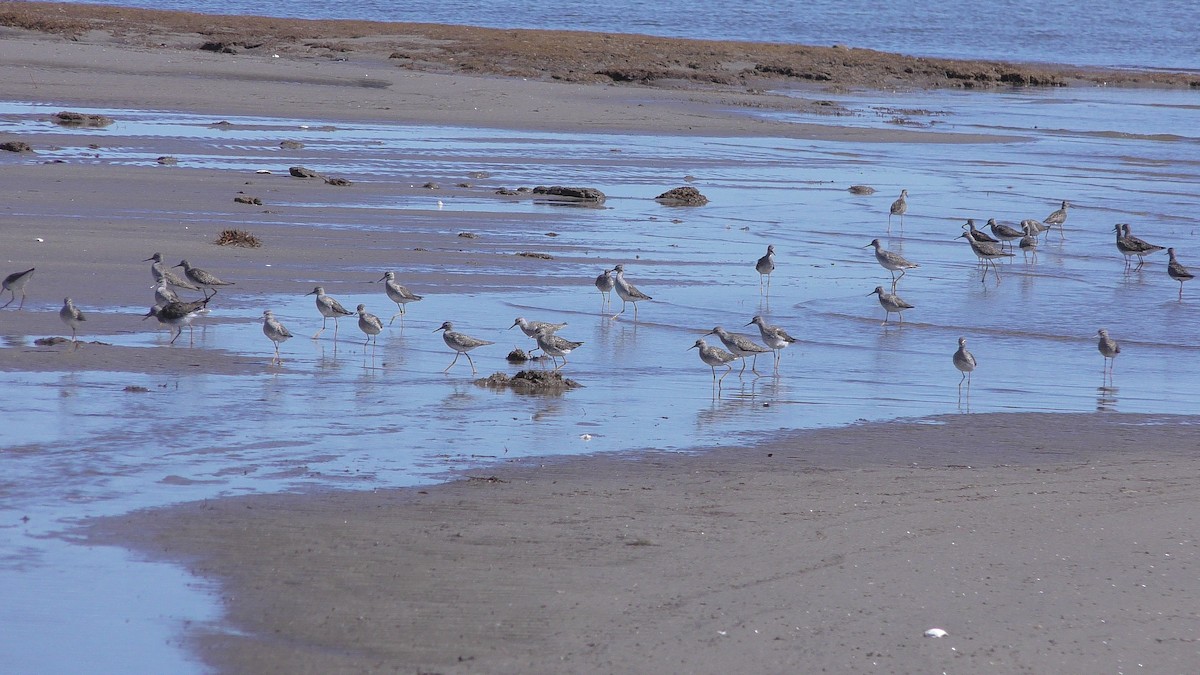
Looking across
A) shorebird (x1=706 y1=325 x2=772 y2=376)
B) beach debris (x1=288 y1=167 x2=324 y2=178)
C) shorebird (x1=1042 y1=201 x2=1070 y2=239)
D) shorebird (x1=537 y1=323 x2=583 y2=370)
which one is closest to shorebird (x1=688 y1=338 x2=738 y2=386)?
shorebird (x1=706 y1=325 x2=772 y2=376)

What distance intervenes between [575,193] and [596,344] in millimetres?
7731

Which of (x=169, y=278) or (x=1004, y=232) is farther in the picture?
(x=1004, y=232)

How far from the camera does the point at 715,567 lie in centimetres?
655

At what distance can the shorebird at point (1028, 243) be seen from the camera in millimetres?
18734

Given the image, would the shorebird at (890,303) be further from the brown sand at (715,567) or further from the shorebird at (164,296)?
the shorebird at (164,296)

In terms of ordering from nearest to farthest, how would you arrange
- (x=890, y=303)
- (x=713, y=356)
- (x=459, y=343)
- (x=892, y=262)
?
(x=713, y=356) → (x=459, y=343) → (x=890, y=303) → (x=892, y=262)

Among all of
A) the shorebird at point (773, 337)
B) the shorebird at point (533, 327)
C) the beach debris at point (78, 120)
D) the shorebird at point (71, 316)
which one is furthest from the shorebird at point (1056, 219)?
the beach debris at point (78, 120)

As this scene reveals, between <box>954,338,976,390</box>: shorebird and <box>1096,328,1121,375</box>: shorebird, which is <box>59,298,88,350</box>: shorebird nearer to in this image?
<box>954,338,976,390</box>: shorebird

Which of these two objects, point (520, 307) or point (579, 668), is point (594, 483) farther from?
point (520, 307)

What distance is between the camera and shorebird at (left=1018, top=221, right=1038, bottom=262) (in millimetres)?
18734

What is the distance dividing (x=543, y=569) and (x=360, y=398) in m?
3.47

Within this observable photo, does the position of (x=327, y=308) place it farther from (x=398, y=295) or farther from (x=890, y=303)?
(x=890, y=303)

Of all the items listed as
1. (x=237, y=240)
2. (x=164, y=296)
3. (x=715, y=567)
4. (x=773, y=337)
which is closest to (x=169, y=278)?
(x=164, y=296)

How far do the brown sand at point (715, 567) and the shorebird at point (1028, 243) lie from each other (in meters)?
10.5
